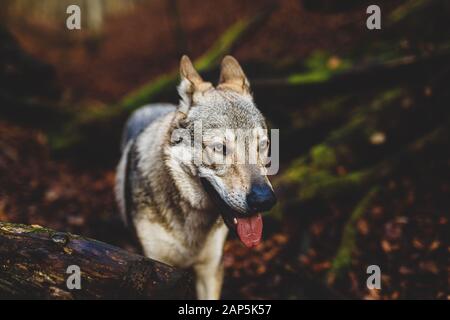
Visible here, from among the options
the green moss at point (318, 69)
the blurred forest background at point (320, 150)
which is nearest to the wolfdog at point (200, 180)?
the blurred forest background at point (320, 150)

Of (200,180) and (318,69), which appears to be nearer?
(200,180)

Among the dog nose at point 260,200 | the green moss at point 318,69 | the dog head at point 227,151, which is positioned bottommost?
the dog nose at point 260,200

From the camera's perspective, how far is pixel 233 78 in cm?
373

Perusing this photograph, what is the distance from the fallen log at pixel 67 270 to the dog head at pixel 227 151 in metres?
0.67

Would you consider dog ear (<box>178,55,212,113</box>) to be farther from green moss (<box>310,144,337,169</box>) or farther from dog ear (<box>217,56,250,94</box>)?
green moss (<box>310,144,337,169</box>)

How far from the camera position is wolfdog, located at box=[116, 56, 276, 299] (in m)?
2.96

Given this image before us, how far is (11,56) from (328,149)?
18.4ft

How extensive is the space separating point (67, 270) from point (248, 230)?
124cm

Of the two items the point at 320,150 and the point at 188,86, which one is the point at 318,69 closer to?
the point at 320,150

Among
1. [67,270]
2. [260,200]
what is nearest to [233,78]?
[260,200]

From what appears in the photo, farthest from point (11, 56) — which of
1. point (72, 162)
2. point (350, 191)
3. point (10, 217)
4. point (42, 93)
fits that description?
point (350, 191)

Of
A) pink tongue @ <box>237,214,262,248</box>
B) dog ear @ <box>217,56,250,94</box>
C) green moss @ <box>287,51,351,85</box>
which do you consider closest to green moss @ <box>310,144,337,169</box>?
green moss @ <box>287,51,351,85</box>

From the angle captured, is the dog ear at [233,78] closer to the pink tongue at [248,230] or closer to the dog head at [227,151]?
the dog head at [227,151]

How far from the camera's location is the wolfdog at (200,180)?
2955mm
